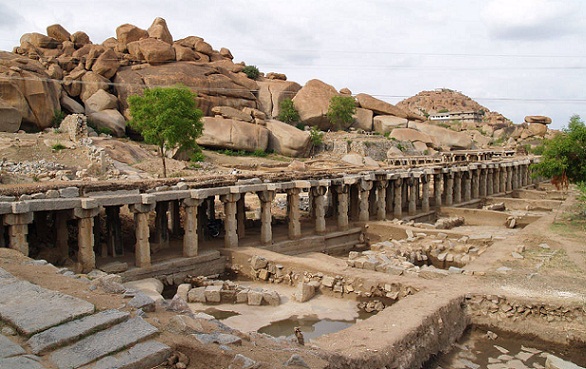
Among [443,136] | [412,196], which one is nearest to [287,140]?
[412,196]

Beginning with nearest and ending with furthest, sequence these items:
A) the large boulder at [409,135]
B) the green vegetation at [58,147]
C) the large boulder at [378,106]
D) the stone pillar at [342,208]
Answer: the stone pillar at [342,208], the green vegetation at [58,147], the large boulder at [409,135], the large boulder at [378,106]

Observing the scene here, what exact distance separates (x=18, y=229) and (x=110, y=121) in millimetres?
28436

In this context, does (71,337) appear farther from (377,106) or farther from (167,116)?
(377,106)

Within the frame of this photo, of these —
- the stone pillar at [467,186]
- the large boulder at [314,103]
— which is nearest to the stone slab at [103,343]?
the stone pillar at [467,186]

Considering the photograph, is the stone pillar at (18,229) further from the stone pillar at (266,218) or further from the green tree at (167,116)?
the green tree at (167,116)

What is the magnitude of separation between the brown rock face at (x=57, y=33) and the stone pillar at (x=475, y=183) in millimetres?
41871

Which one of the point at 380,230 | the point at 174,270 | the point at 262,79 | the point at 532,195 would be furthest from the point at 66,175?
the point at 262,79

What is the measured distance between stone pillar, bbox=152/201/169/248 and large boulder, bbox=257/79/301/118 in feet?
120

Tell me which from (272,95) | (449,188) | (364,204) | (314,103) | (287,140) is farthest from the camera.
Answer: (314,103)

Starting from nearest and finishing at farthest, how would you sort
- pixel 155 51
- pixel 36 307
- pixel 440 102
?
1. pixel 36 307
2. pixel 155 51
3. pixel 440 102

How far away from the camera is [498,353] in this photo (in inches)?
397

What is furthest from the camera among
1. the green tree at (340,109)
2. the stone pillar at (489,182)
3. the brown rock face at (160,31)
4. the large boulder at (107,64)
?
the green tree at (340,109)

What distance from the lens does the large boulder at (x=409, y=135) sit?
54.9 m

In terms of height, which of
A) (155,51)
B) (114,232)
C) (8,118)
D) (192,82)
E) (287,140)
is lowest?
(114,232)
